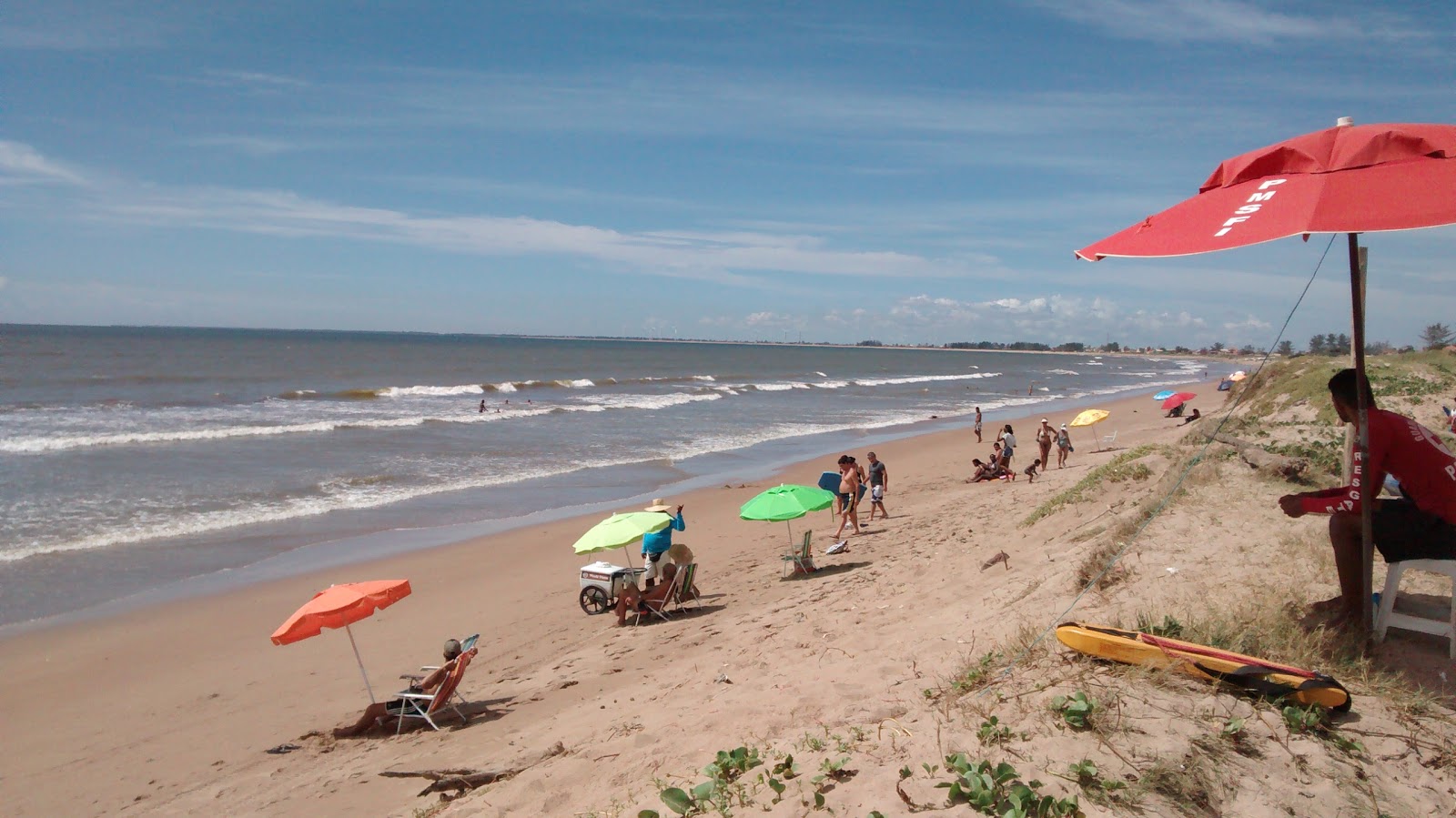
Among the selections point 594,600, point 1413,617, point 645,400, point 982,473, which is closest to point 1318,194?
point 1413,617

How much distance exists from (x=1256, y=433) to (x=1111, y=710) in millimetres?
8190

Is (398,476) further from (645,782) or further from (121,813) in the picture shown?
(645,782)

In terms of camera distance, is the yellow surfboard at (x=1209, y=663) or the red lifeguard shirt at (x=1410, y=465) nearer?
the yellow surfboard at (x=1209, y=663)

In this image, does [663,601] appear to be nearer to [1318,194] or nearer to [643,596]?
[643,596]

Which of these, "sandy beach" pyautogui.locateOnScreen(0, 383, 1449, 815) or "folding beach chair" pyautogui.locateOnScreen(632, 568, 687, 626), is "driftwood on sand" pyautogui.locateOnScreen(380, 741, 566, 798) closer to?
"sandy beach" pyautogui.locateOnScreen(0, 383, 1449, 815)

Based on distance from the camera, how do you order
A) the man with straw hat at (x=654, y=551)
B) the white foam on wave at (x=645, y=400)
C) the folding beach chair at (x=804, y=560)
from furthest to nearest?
1. the white foam on wave at (x=645, y=400)
2. the folding beach chair at (x=804, y=560)
3. the man with straw hat at (x=654, y=551)

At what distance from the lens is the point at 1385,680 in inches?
155

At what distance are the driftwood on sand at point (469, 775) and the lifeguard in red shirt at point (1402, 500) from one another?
4.90 m

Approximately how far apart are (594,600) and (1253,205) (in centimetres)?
908

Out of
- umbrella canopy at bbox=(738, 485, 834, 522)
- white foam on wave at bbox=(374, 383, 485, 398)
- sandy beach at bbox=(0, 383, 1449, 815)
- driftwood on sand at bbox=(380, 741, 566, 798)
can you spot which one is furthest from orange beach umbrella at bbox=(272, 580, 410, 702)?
white foam on wave at bbox=(374, 383, 485, 398)

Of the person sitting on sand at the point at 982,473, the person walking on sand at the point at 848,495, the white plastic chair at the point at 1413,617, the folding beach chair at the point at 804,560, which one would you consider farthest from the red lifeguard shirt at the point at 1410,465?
the person sitting on sand at the point at 982,473

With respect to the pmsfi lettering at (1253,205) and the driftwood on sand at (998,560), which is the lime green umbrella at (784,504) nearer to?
the driftwood on sand at (998,560)

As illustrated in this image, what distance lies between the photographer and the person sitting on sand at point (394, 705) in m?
7.73

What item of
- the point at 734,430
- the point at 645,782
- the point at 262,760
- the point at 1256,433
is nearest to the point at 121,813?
the point at 262,760
